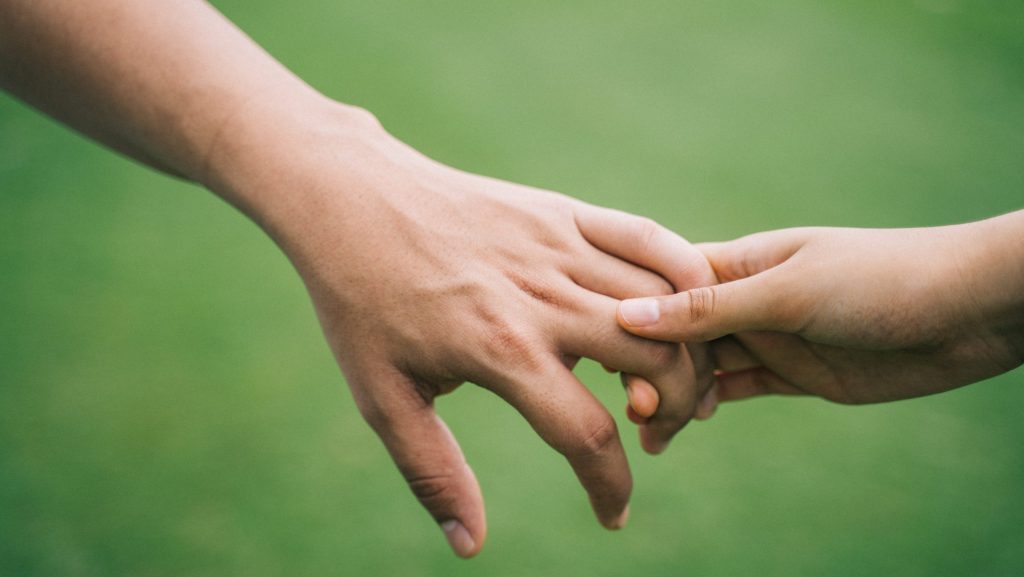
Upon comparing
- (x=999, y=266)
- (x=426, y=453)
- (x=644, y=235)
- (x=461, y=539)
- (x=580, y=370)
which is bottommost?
(x=580, y=370)

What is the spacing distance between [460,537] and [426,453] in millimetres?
151

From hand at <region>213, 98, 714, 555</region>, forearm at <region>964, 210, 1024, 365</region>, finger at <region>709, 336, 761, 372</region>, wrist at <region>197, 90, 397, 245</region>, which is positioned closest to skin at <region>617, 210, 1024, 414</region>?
forearm at <region>964, 210, 1024, 365</region>

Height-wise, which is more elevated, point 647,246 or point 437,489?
point 647,246

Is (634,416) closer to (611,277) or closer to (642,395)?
(642,395)

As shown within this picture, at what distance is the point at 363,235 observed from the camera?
1343 mm

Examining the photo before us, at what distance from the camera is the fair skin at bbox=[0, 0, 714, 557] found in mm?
1326

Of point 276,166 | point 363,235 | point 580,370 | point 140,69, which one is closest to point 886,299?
point 363,235

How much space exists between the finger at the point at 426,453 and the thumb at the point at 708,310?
362 millimetres

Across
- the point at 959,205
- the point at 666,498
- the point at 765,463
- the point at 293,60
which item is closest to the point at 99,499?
the point at 666,498

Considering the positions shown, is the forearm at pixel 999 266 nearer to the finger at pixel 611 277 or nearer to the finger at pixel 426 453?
the finger at pixel 611 277

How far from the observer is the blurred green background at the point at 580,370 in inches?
79.9

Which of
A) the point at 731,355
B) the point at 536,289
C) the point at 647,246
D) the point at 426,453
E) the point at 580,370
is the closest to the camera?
the point at 426,453

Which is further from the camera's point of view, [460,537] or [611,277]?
[611,277]

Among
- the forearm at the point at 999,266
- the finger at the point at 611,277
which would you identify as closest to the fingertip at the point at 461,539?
the finger at the point at 611,277
